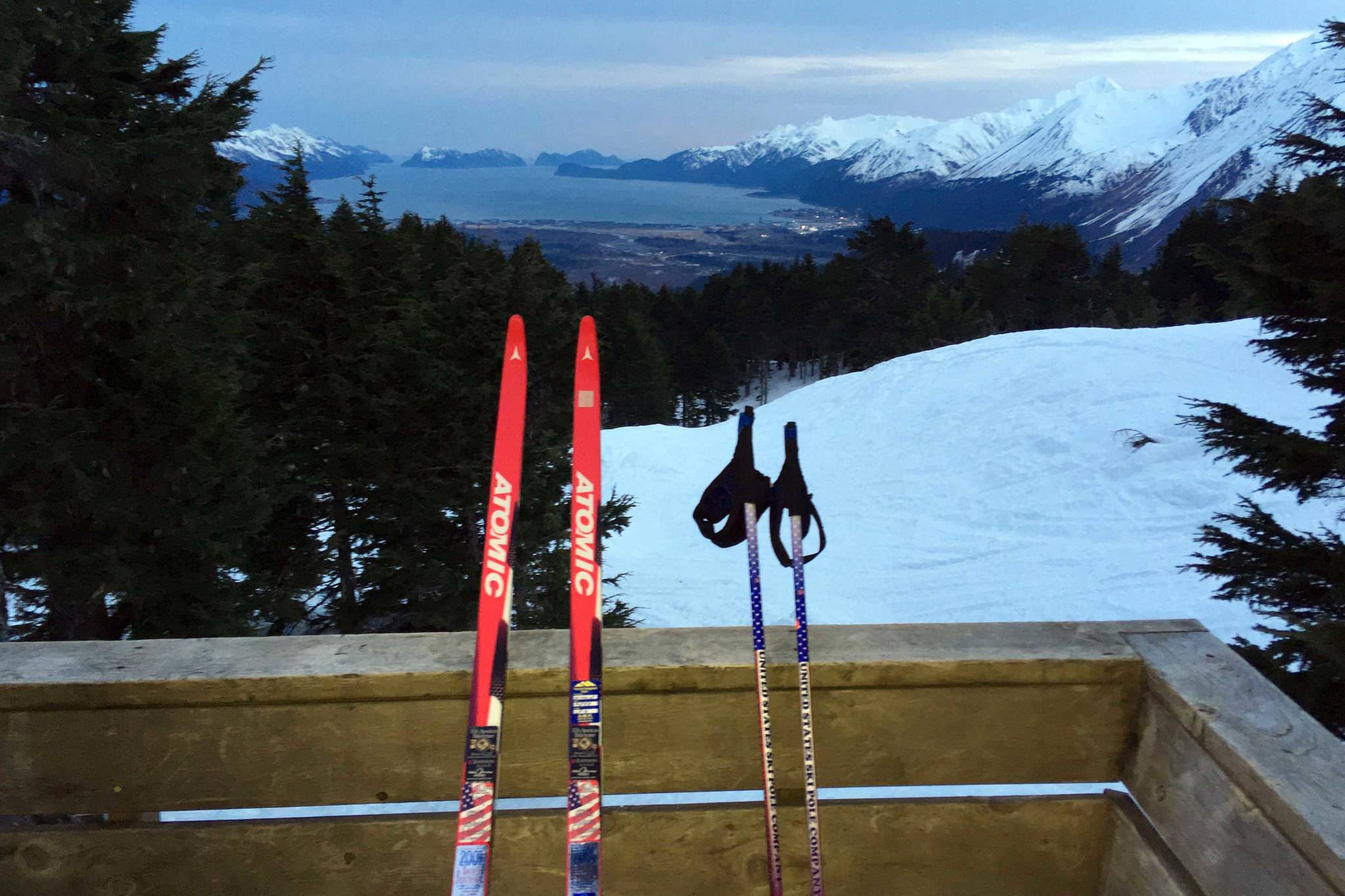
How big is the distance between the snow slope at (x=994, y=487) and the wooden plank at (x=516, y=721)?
35.2ft

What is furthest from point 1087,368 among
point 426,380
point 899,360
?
point 426,380

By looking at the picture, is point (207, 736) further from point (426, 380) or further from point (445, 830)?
point (426, 380)

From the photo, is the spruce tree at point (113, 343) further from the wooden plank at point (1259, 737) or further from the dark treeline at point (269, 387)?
the wooden plank at point (1259, 737)

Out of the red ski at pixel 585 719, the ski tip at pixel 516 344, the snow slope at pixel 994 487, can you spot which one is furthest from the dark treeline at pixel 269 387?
the red ski at pixel 585 719

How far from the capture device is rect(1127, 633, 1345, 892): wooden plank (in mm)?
1475

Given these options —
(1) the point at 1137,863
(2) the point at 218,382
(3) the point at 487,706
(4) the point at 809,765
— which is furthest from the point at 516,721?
(2) the point at 218,382

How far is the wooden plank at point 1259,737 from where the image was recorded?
147 cm

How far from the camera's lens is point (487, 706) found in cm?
194

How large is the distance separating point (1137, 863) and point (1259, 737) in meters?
0.51

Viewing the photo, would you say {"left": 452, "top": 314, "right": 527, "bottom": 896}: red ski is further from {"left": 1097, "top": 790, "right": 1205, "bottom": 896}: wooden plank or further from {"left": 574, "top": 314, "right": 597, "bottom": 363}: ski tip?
{"left": 1097, "top": 790, "right": 1205, "bottom": 896}: wooden plank

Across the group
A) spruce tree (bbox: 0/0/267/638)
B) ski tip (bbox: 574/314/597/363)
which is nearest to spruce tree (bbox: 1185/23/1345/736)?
ski tip (bbox: 574/314/597/363)

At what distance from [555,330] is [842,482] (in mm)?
9229

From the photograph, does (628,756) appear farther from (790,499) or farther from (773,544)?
(790,499)

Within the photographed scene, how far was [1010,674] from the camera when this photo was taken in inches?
79.9
